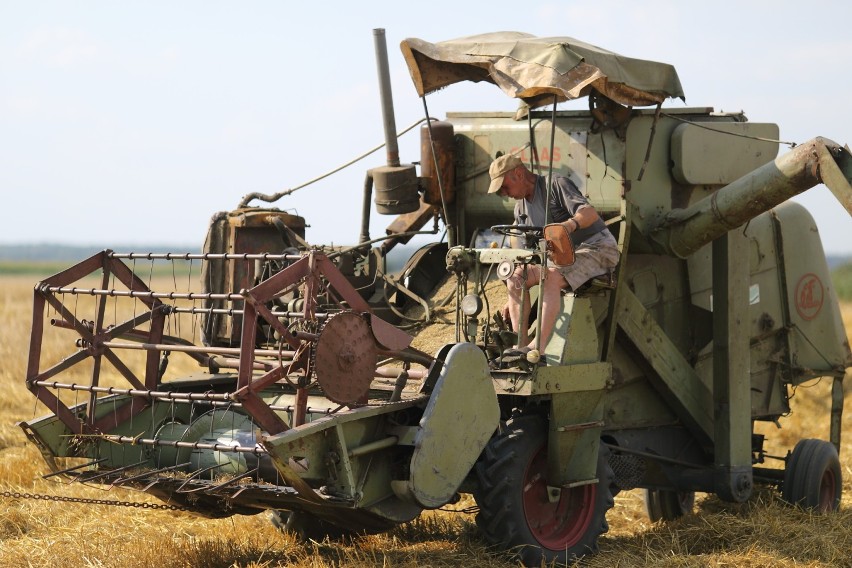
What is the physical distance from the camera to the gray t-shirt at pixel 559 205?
7453mm

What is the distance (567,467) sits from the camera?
7.33 metres

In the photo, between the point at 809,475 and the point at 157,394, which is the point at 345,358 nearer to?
the point at 157,394

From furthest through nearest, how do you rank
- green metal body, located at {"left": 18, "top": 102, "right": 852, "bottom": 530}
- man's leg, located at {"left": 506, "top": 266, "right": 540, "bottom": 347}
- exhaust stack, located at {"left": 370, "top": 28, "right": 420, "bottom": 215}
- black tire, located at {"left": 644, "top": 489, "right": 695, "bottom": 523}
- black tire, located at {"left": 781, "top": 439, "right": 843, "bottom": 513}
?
black tire, located at {"left": 644, "top": 489, "right": 695, "bottom": 523}, exhaust stack, located at {"left": 370, "top": 28, "right": 420, "bottom": 215}, black tire, located at {"left": 781, "top": 439, "right": 843, "bottom": 513}, man's leg, located at {"left": 506, "top": 266, "right": 540, "bottom": 347}, green metal body, located at {"left": 18, "top": 102, "right": 852, "bottom": 530}

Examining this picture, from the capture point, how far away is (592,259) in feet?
24.4

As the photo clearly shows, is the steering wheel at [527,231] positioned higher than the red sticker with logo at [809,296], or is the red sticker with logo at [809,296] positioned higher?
the steering wheel at [527,231]

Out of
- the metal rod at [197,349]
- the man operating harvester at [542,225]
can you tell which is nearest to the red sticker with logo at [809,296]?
the man operating harvester at [542,225]

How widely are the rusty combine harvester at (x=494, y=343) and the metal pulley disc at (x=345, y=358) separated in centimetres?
1

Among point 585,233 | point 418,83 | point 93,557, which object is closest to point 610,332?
point 585,233

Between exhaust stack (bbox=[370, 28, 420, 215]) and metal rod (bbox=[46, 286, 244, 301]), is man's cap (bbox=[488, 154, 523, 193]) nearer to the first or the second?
exhaust stack (bbox=[370, 28, 420, 215])

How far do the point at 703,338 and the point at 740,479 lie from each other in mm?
983

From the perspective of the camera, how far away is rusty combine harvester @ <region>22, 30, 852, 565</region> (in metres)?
6.47

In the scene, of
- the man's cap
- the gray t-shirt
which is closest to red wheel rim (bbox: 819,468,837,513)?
the gray t-shirt

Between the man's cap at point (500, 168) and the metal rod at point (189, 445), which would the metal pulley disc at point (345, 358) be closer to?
the metal rod at point (189, 445)

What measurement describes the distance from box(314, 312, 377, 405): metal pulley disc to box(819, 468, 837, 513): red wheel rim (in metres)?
3.99
